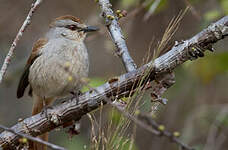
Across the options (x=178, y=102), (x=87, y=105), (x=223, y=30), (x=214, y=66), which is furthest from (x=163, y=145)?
(x=223, y=30)

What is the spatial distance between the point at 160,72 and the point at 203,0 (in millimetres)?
2653

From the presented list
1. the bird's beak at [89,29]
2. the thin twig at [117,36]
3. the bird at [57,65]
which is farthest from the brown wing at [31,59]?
the thin twig at [117,36]

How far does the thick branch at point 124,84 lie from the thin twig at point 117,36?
179 mm

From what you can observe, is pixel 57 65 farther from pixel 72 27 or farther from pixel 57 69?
pixel 72 27

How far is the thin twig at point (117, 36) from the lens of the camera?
3.07 m

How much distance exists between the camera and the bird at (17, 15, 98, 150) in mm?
3680

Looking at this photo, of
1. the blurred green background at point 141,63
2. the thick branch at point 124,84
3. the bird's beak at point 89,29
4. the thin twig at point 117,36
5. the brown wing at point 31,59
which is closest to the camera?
the thick branch at point 124,84

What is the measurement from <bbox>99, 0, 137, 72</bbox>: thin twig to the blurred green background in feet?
3.57

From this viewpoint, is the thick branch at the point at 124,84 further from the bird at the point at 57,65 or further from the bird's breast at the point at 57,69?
the bird's breast at the point at 57,69

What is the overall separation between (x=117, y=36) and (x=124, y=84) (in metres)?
0.51

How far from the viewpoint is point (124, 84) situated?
2.87 meters

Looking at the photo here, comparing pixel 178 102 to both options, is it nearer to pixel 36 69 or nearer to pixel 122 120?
pixel 36 69

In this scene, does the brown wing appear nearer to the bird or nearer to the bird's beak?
the bird

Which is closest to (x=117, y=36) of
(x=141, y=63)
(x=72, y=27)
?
(x=72, y=27)
